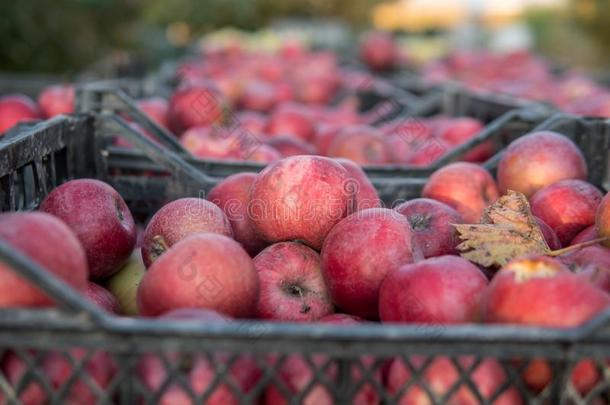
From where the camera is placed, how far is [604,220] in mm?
1703

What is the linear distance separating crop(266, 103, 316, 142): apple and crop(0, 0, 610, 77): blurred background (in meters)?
3.54

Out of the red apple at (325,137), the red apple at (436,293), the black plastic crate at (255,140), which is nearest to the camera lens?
the red apple at (436,293)

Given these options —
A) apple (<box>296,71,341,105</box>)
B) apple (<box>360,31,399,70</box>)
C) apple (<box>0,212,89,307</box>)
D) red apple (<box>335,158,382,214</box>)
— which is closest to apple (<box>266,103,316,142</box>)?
red apple (<box>335,158,382,214</box>)

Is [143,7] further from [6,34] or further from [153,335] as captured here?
[153,335]

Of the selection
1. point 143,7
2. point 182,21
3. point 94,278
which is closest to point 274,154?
point 94,278

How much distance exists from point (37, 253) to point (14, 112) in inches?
86.0

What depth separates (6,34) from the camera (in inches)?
403

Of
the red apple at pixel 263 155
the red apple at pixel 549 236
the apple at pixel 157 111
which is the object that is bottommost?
the apple at pixel 157 111

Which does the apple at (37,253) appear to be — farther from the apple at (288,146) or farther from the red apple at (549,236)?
the apple at (288,146)

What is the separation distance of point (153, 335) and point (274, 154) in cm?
174

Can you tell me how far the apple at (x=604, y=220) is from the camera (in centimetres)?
169

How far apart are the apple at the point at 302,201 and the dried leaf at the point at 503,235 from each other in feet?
0.97

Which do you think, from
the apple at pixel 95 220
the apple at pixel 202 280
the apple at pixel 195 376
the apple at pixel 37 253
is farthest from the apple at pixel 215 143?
the apple at pixel 195 376

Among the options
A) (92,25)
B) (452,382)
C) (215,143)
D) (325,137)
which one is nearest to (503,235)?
(452,382)
